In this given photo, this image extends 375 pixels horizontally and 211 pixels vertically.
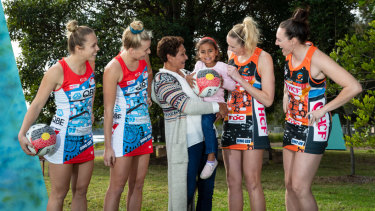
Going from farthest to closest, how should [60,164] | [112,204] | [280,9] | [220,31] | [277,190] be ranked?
[280,9] → [220,31] → [277,190] → [112,204] → [60,164]

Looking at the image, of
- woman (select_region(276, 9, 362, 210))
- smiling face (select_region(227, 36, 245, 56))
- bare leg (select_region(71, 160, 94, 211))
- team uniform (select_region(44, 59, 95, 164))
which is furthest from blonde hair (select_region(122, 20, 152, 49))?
woman (select_region(276, 9, 362, 210))

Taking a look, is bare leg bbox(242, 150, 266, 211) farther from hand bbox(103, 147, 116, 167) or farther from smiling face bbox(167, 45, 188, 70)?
hand bbox(103, 147, 116, 167)

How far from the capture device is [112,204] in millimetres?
3873

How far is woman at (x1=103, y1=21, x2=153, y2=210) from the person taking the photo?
12.2ft

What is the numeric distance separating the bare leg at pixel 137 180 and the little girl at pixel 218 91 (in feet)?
2.02

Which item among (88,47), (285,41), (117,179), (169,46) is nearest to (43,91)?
(88,47)

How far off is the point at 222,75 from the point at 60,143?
65.7 inches

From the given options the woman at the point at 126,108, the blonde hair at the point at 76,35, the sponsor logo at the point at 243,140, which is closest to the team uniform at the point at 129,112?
the woman at the point at 126,108

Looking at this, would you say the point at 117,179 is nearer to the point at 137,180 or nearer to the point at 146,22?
the point at 137,180

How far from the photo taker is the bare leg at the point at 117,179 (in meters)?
3.84

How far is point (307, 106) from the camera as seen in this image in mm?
3709

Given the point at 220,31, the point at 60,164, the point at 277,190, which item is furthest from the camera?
the point at 220,31

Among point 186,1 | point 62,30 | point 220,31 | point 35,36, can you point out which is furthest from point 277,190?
point 35,36

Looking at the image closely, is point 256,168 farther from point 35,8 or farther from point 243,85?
point 35,8
